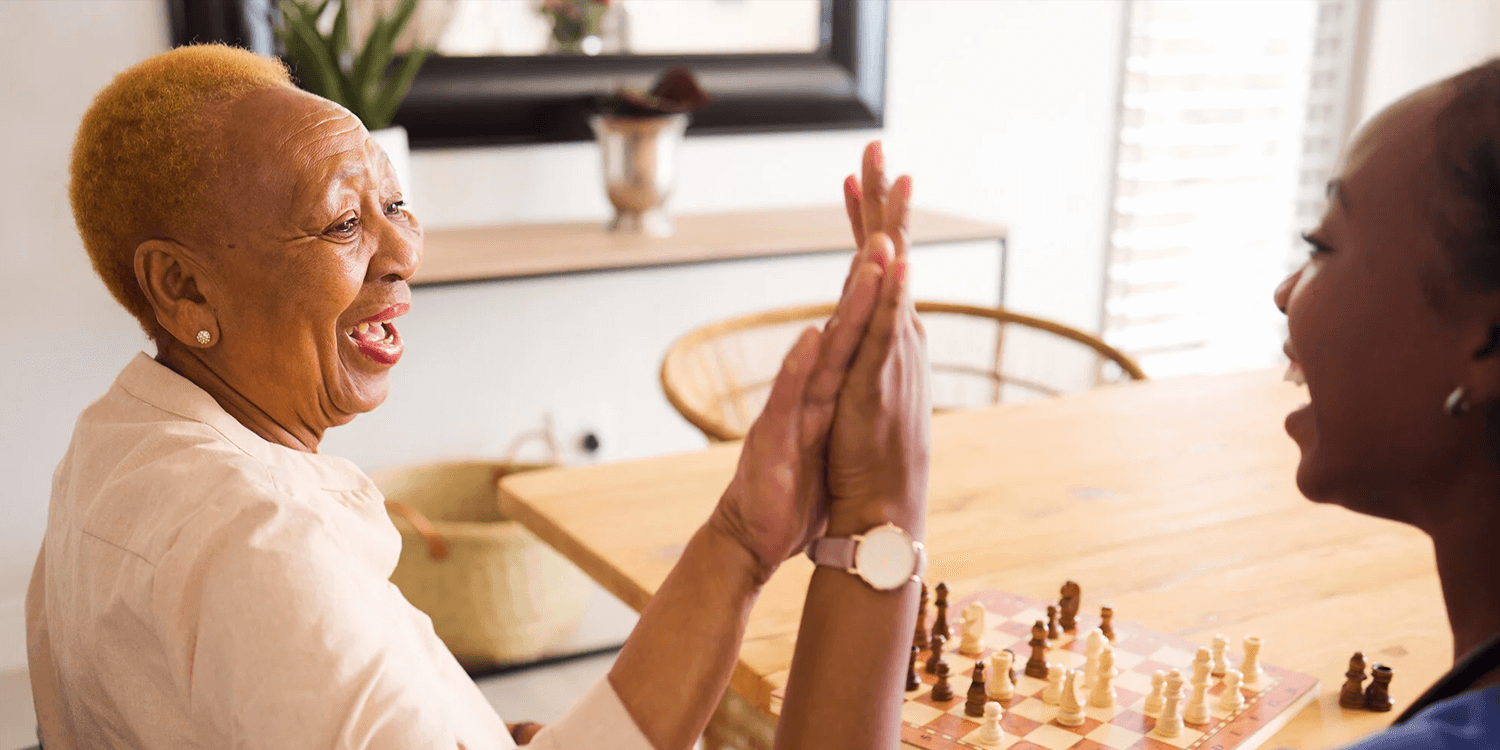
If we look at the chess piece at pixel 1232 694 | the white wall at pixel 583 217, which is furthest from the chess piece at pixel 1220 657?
the white wall at pixel 583 217

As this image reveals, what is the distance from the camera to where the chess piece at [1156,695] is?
41.8 inches

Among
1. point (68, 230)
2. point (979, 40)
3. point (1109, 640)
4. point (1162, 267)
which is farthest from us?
point (1162, 267)

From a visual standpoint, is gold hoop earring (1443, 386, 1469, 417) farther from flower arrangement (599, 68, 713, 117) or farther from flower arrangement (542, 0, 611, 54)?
flower arrangement (542, 0, 611, 54)

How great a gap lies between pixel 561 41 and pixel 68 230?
3.77 feet

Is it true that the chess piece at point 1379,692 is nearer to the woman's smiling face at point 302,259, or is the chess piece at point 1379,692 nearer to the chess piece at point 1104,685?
the chess piece at point 1104,685

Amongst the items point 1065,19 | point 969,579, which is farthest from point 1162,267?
point 969,579

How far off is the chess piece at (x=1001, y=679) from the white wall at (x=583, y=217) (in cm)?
215

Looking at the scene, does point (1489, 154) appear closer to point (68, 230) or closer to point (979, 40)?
point (68, 230)

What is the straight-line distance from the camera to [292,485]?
3.14 feet

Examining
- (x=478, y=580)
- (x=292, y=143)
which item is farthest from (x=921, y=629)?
(x=478, y=580)

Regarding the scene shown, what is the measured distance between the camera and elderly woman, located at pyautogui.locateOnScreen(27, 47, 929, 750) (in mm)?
859

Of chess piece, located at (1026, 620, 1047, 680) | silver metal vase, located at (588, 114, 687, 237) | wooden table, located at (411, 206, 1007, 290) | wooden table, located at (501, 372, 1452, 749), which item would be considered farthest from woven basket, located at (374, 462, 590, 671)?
chess piece, located at (1026, 620, 1047, 680)

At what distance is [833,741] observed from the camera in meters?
0.98

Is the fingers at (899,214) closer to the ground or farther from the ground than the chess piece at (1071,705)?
farther from the ground
